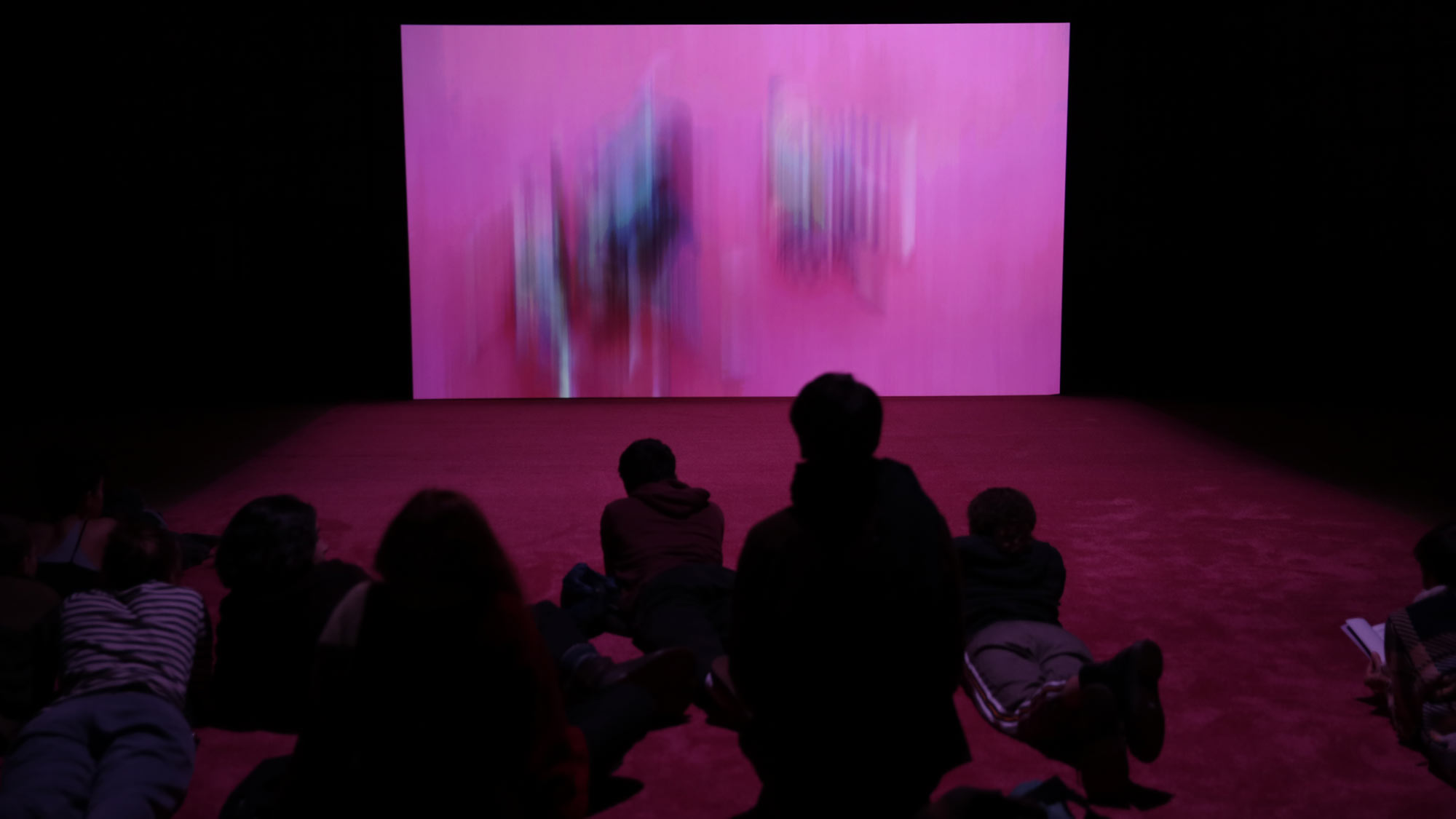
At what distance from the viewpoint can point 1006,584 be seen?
2172 millimetres

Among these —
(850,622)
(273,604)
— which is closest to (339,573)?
(273,604)

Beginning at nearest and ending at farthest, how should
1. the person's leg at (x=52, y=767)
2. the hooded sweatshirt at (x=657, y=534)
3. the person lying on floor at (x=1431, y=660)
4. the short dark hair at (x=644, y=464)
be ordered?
the person's leg at (x=52, y=767) → the person lying on floor at (x=1431, y=660) → the hooded sweatshirt at (x=657, y=534) → the short dark hair at (x=644, y=464)

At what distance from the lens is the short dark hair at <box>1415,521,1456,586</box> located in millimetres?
1810

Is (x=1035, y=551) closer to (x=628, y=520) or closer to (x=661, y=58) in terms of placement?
(x=628, y=520)

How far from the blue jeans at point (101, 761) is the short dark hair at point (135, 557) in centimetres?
21

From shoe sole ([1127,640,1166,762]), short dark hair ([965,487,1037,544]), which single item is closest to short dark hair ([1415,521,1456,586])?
shoe sole ([1127,640,1166,762])

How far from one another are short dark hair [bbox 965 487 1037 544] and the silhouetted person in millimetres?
830

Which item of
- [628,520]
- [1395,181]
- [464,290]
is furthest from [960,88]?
[628,520]

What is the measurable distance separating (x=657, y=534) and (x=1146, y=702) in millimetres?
1180

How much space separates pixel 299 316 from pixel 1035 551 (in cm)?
590

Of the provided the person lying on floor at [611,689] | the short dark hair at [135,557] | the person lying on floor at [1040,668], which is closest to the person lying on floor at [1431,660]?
the person lying on floor at [1040,668]

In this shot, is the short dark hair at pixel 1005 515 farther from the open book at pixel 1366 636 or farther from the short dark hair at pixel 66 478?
the short dark hair at pixel 66 478

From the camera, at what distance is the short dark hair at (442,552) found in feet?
4.18

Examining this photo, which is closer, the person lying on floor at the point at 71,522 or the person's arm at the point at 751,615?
the person's arm at the point at 751,615
